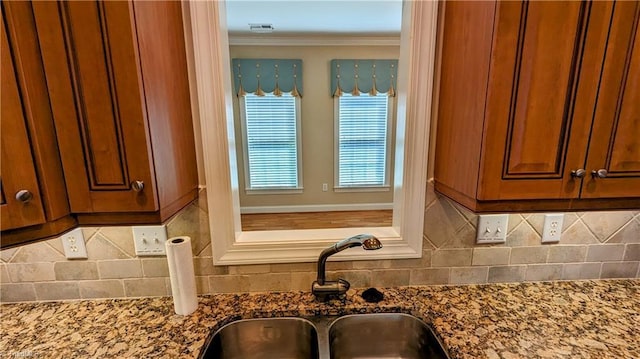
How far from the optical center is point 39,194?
0.66m

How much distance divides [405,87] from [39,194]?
3.52 feet

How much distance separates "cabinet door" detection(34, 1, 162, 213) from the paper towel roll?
24 centimetres

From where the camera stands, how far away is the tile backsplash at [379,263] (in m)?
1.02

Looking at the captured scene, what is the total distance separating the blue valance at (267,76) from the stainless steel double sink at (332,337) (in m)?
3.62

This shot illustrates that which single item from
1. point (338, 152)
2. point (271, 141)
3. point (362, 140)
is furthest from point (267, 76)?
point (362, 140)

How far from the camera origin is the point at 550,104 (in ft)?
2.40

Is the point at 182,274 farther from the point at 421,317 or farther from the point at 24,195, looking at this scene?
the point at 421,317

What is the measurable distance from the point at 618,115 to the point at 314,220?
3.67m

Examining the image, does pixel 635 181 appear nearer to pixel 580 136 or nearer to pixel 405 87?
pixel 580 136

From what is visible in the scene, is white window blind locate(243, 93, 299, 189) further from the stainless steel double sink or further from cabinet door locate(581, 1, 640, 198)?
cabinet door locate(581, 1, 640, 198)

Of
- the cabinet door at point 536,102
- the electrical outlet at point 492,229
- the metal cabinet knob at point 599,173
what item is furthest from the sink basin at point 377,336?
the metal cabinet knob at point 599,173

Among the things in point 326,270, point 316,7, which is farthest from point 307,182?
point 326,270

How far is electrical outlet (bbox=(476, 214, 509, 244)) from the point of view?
3.56ft

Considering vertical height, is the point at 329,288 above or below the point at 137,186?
below
